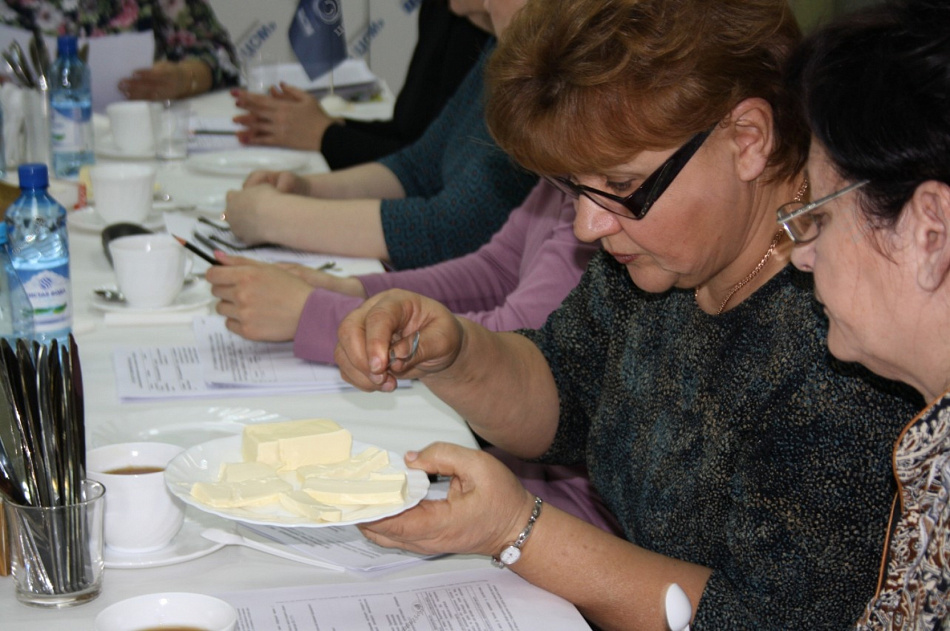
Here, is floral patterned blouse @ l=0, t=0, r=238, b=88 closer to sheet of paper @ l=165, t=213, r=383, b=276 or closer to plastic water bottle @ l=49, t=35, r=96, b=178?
plastic water bottle @ l=49, t=35, r=96, b=178

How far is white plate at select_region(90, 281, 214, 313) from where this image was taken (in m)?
1.70

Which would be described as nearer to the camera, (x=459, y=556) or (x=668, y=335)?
(x=459, y=556)

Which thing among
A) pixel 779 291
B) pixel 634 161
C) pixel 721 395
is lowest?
pixel 721 395

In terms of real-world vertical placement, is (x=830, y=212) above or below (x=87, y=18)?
above

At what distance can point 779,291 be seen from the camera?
1123mm

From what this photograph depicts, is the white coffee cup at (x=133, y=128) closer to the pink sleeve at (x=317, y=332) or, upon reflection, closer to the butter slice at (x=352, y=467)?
the pink sleeve at (x=317, y=332)

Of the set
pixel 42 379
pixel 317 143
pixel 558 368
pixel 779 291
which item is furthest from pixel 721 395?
pixel 317 143

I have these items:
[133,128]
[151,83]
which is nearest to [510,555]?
[133,128]

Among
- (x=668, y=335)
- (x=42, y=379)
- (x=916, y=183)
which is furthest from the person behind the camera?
(x=668, y=335)

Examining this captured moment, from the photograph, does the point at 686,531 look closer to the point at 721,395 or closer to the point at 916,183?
the point at 721,395

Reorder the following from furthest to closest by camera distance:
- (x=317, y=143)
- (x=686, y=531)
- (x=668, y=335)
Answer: (x=317, y=143) < (x=668, y=335) < (x=686, y=531)

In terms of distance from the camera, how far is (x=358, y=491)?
3.24 ft

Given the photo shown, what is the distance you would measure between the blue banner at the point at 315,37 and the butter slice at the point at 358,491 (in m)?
2.72

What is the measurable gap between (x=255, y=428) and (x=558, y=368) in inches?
21.6
